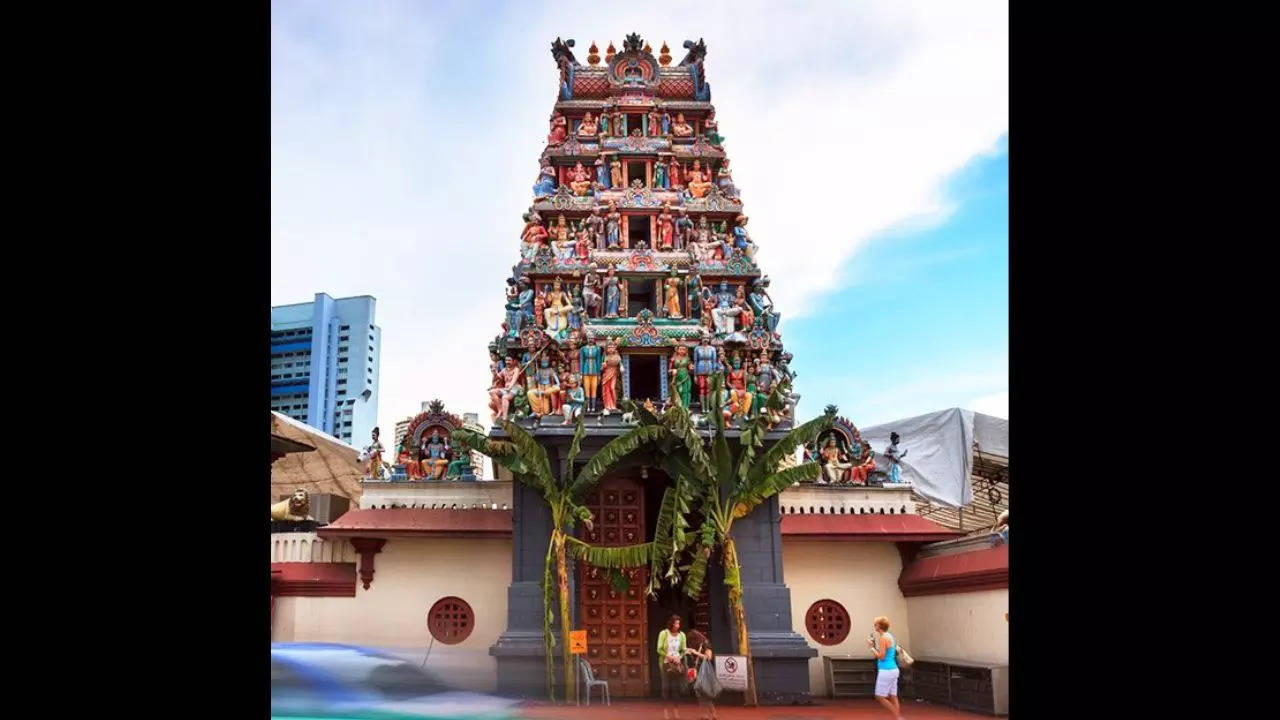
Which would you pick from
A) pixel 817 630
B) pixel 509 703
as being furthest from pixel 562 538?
pixel 817 630

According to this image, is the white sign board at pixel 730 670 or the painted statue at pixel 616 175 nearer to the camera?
the white sign board at pixel 730 670

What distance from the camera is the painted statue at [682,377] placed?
18.1m

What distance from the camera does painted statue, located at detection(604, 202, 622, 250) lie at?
1975 cm

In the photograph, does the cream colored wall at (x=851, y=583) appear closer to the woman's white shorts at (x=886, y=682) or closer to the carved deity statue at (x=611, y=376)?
the carved deity statue at (x=611, y=376)

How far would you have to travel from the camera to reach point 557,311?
61.6 feet

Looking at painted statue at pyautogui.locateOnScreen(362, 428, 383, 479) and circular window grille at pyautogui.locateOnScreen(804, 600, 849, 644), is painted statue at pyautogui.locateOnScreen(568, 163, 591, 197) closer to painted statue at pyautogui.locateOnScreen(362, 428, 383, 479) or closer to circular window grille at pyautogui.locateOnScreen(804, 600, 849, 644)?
painted statue at pyautogui.locateOnScreen(362, 428, 383, 479)

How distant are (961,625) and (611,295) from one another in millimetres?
9123

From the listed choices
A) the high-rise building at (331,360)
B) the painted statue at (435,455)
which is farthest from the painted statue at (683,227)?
the high-rise building at (331,360)

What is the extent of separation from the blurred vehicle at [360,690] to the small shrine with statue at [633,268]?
4.83 m

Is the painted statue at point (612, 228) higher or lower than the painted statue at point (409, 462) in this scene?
higher
